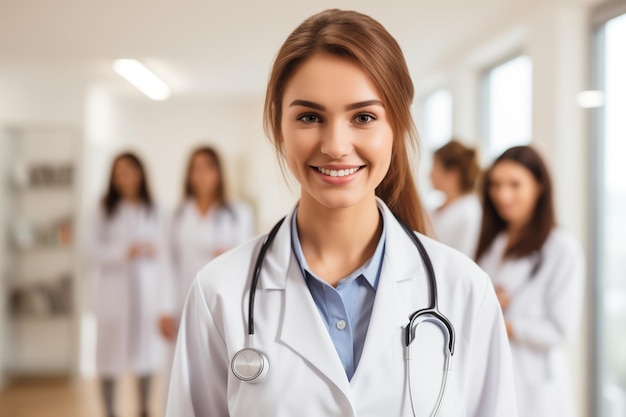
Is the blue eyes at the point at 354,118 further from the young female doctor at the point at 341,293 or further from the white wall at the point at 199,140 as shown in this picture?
the white wall at the point at 199,140

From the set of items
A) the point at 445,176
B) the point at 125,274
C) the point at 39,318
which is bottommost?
the point at 39,318

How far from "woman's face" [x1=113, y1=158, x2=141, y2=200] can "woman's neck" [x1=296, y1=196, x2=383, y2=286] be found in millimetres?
3247

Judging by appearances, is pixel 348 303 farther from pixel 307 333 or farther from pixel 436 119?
pixel 436 119

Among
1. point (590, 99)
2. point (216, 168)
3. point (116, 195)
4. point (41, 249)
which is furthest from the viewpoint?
point (41, 249)

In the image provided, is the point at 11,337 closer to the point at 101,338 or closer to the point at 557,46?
the point at 101,338

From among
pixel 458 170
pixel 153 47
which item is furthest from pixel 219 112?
pixel 458 170

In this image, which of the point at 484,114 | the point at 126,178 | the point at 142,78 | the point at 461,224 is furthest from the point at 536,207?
the point at 142,78

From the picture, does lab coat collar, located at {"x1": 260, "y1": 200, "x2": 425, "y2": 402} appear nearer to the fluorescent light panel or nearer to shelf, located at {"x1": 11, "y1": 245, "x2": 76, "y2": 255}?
the fluorescent light panel

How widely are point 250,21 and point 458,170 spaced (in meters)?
1.46

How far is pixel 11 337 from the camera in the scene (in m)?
5.91

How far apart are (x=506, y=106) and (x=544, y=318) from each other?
2584 millimetres

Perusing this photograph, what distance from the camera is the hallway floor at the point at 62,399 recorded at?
476 centimetres

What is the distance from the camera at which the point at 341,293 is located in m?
1.14

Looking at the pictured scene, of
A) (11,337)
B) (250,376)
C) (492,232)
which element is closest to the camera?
(250,376)
